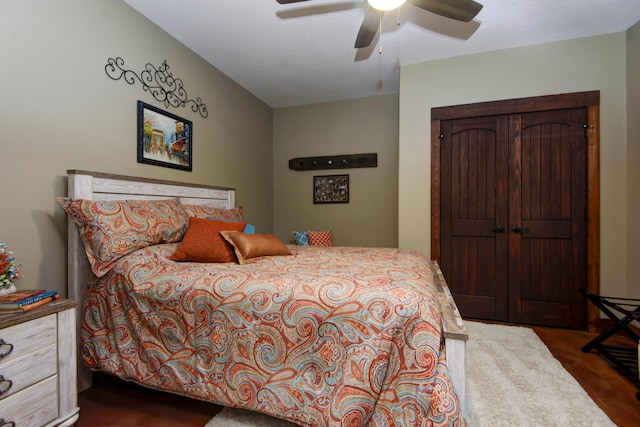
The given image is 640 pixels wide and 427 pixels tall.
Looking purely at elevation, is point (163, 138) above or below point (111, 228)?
above

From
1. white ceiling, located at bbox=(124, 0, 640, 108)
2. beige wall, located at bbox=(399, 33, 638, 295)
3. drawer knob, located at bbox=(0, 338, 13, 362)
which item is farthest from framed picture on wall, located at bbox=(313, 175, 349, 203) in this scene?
drawer knob, located at bbox=(0, 338, 13, 362)

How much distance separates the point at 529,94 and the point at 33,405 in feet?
13.6

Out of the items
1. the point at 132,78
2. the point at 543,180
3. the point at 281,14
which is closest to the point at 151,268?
the point at 132,78

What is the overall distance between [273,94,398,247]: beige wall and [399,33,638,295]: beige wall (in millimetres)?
711

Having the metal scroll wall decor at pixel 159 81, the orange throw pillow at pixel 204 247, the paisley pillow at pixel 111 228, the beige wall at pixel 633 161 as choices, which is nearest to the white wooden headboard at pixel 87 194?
the paisley pillow at pixel 111 228

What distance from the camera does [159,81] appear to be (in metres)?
2.42

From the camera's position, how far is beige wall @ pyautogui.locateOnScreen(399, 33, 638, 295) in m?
2.59

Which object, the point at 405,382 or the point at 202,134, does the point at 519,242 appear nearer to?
the point at 405,382

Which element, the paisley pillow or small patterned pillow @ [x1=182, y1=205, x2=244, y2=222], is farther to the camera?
small patterned pillow @ [x1=182, y1=205, x2=244, y2=222]

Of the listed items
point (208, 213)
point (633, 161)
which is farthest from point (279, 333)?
point (633, 161)

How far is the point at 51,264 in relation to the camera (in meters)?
1.71

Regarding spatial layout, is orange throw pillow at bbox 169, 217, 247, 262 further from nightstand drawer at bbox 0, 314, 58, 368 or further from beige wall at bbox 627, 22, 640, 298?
beige wall at bbox 627, 22, 640, 298

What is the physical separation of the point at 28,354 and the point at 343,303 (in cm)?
132

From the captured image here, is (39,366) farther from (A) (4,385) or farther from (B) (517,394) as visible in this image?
(B) (517,394)
